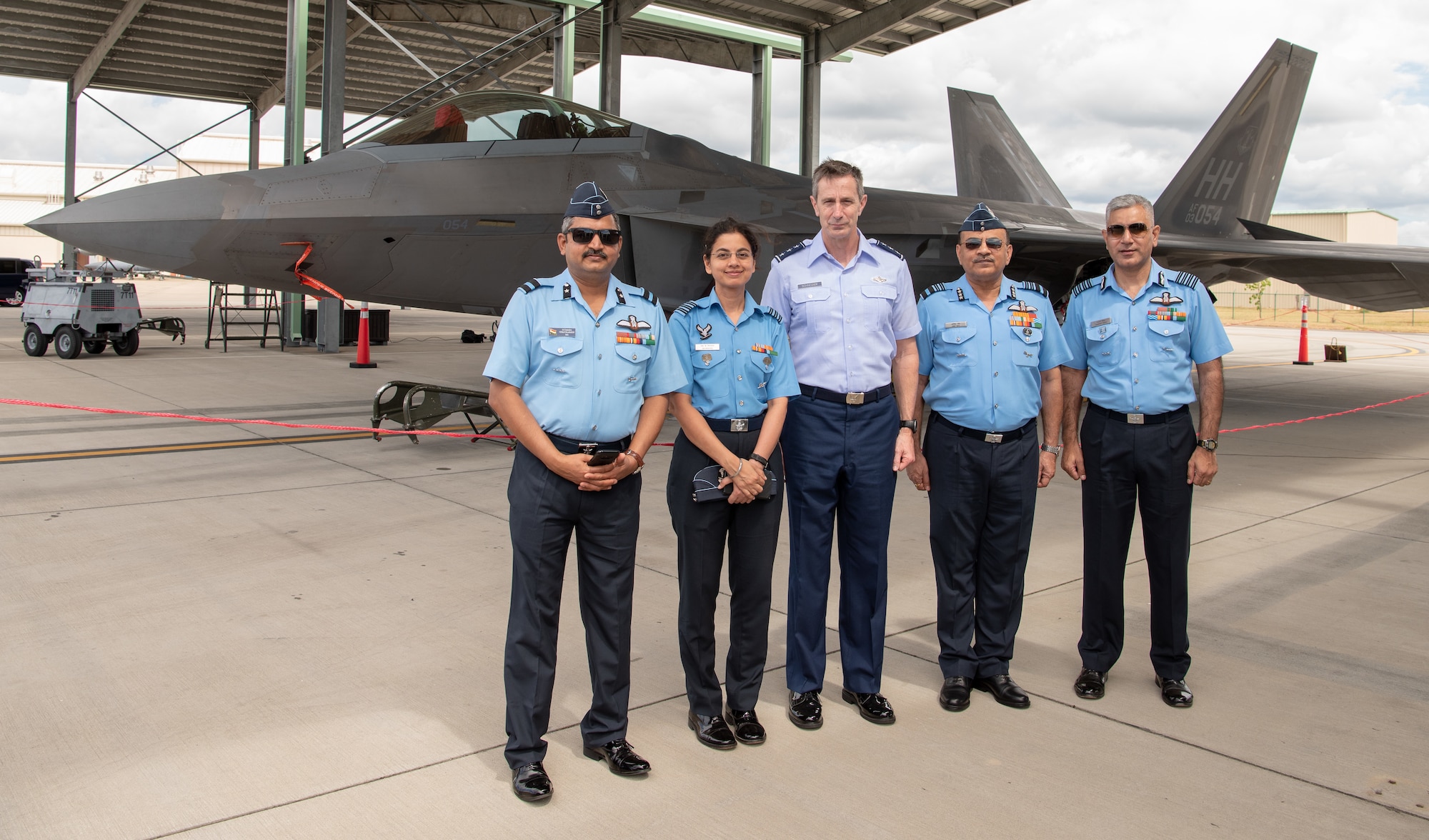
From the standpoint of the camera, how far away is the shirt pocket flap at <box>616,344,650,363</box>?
113 inches

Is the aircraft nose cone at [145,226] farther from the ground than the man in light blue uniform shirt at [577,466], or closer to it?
farther from the ground

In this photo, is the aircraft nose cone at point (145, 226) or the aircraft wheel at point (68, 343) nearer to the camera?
the aircraft nose cone at point (145, 226)

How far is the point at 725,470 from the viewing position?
9.91 feet

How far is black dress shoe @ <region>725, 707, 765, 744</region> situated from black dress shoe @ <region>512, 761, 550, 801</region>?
656mm

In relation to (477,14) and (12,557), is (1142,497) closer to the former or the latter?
(12,557)

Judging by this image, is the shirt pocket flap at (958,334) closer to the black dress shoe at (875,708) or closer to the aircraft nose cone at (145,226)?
the black dress shoe at (875,708)

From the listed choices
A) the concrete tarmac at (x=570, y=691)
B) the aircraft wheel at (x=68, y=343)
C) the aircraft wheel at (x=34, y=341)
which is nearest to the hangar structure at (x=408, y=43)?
the aircraft wheel at (x=68, y=343)

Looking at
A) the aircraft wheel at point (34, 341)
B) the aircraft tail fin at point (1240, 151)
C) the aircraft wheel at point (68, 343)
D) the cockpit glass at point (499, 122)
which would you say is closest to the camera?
the cockpit glass at point (499, 122)

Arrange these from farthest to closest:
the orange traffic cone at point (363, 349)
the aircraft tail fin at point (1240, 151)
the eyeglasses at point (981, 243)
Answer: the orange traffic cone at point (363, 349) < the aircraft tail fin at point (1240, 151) < the eyeglasses at point (981, 243)

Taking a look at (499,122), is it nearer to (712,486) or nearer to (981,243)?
(981,243)

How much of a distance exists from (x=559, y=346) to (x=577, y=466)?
0.36 metres

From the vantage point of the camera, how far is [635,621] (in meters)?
4.14

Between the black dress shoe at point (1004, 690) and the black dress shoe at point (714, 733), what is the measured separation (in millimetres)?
1004

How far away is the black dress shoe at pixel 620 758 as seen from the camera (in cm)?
282
